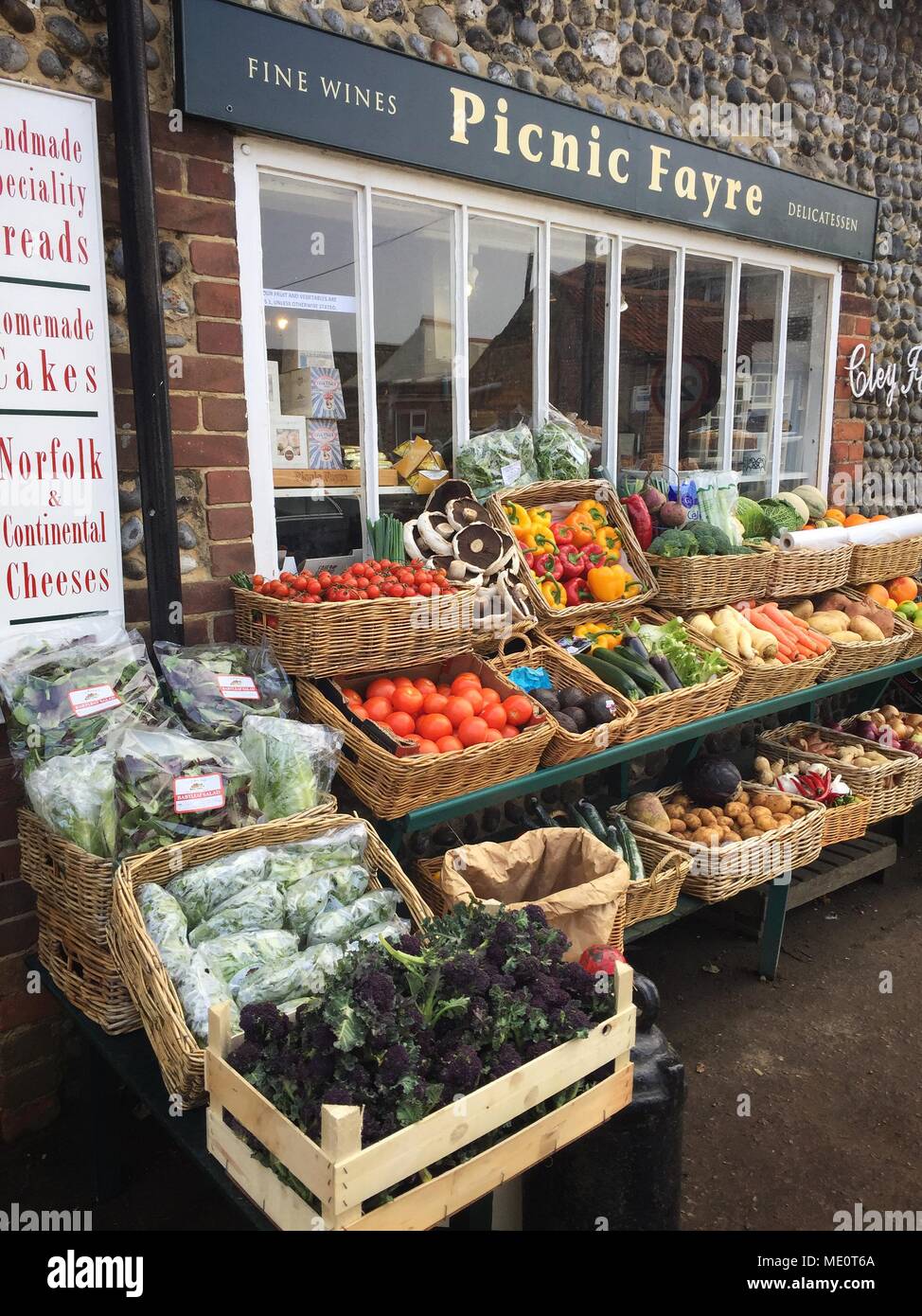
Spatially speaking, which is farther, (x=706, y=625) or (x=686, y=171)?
(x=686, y=171)

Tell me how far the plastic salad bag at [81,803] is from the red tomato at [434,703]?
1.16 m

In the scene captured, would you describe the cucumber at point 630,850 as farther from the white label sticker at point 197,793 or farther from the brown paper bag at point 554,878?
the white label sticker at point 197,793

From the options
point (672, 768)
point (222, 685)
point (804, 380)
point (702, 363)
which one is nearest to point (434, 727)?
point (222, 685)

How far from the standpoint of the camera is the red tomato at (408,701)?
3381 mm

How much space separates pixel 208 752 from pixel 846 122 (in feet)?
18.7

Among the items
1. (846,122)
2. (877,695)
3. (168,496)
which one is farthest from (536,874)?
(846,122)

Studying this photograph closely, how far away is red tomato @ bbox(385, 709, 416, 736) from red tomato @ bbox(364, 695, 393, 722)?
0.02 metres

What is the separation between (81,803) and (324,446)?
1.90 m

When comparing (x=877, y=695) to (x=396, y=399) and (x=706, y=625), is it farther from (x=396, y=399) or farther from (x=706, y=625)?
(x=396, y=399)

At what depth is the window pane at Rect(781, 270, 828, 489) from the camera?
235 inches

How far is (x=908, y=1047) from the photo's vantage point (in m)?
3.78

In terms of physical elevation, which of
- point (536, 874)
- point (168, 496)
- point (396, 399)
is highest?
point (396, 399)

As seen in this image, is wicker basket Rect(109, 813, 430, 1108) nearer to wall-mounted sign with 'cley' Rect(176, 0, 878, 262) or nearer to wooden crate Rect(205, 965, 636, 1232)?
wooden crate Rect(205, 965, 636, 1232)

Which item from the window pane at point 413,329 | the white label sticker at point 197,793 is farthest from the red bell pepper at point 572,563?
the white label sticker at point 197,793
